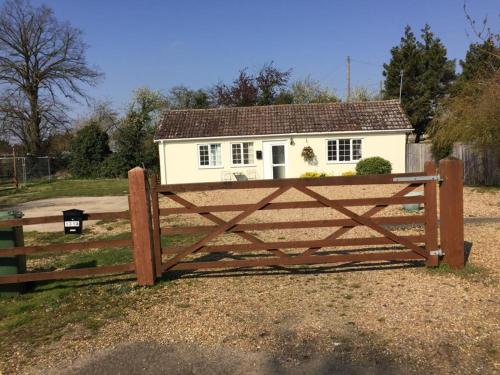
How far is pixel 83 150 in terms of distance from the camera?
36.3 m

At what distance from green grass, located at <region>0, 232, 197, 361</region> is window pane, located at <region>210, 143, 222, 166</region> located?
17494 mm

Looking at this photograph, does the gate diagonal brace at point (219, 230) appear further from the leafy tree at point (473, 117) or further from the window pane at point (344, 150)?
the window pane at point (344, 150)

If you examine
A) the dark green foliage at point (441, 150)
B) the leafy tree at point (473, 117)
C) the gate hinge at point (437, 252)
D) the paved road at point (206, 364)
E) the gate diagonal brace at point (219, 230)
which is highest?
the leafy tree at point (473, 117)

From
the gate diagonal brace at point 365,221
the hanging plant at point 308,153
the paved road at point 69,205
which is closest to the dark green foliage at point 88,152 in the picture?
the paved road at point 69,205

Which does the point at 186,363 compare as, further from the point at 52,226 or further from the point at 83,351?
the point at 52,226

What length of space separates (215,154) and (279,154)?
345 centimetres

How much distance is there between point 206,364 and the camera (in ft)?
12.3

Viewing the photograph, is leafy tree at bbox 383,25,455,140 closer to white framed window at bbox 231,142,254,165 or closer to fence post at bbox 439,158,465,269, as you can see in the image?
white framed window at bbox 231,142,254,165

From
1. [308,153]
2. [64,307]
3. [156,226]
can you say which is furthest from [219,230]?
[308,153]

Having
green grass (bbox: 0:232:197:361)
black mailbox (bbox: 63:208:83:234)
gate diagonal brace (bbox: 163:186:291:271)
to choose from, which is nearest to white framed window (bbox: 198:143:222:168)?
green grass (bbox: 0:232:197:361)

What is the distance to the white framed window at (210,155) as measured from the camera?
2388 cm

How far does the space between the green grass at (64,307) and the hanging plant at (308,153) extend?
17487 millimetres

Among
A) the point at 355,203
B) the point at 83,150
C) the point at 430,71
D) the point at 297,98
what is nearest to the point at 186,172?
the point at 83,150

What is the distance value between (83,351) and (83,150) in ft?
114
